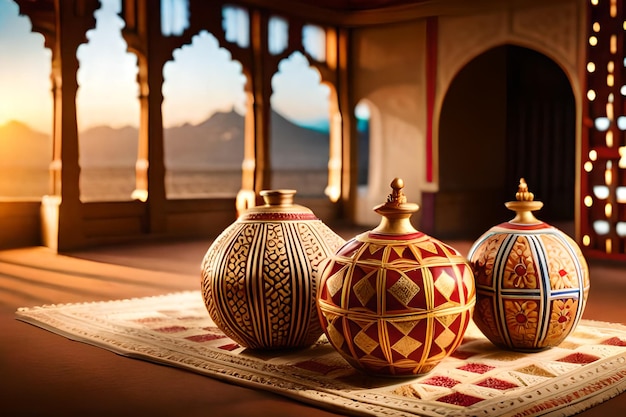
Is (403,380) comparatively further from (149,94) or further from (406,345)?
(149,94)

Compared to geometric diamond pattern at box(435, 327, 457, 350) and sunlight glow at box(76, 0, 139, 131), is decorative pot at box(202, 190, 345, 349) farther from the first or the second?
sunlight glow at box(76, 0, 139, 131)

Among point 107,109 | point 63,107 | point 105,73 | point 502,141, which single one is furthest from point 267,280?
point 107,109

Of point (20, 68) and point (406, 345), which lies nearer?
point (406, 345)

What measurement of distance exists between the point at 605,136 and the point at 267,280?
515 centimetres

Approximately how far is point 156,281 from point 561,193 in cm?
772

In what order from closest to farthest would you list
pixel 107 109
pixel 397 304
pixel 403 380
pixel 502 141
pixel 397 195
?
pixel 397 304
pixel 403 380
pixel 397 195
pixel 502 141
pixel 107 109

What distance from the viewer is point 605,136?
23.0 ft

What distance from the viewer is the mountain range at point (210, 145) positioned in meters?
17.1

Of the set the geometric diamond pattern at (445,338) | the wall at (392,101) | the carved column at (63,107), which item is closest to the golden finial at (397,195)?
the geometric diamond pattern at (445,338)

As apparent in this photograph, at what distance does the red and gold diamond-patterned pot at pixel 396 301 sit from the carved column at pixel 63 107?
540 cm

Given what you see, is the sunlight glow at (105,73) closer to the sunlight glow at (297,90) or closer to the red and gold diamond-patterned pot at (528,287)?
the sunlight glow at (297,90)

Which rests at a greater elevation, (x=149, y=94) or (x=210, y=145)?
(x=149, y=94)

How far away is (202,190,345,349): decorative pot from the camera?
2.90 m

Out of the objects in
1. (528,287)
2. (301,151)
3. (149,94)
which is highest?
(149,94)
